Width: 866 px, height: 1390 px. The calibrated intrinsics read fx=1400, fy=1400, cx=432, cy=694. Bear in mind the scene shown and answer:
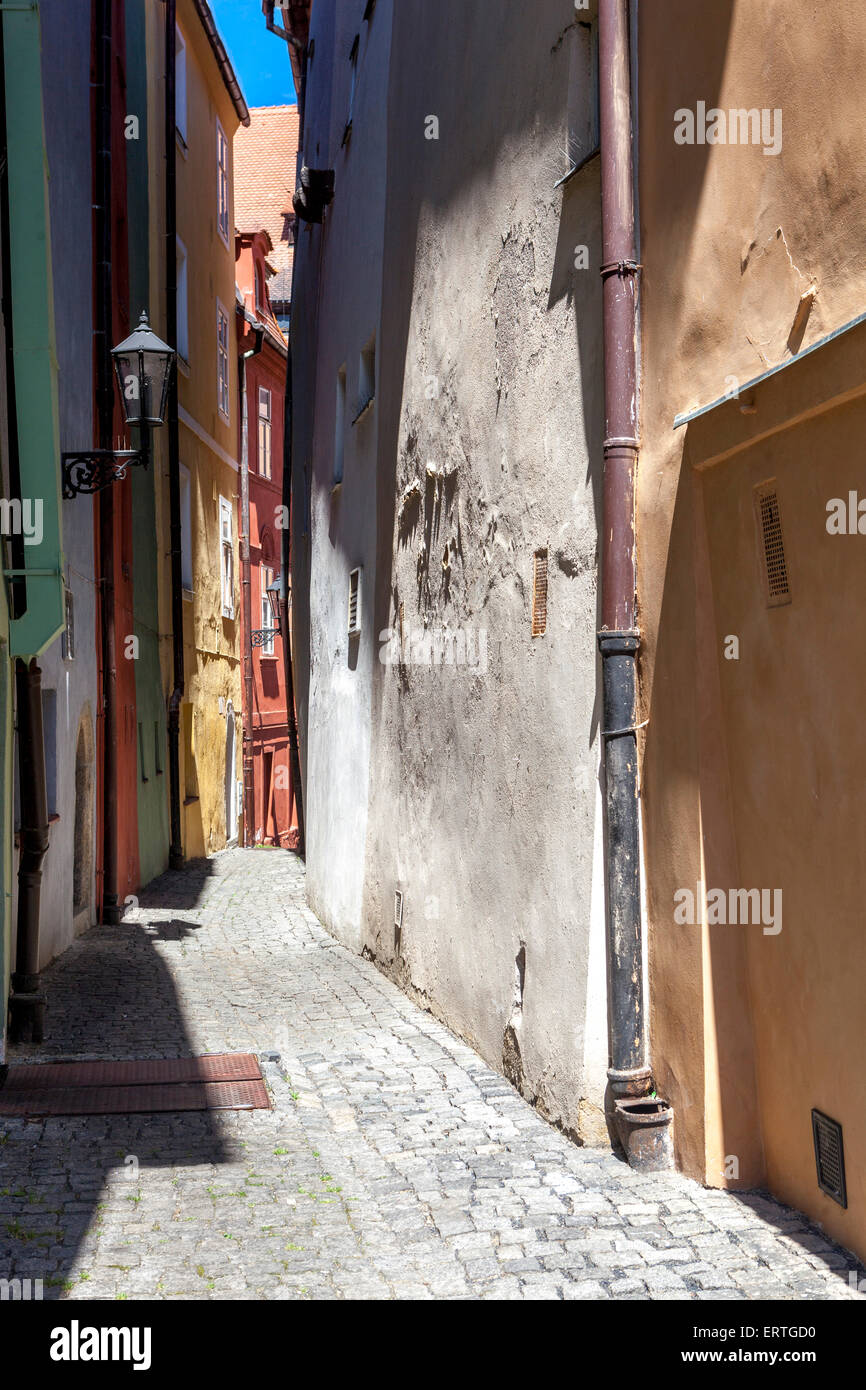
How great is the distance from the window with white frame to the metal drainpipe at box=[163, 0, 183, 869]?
76 centimetres

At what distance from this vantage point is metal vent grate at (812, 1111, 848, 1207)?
4.09m

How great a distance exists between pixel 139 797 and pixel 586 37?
1137 cm

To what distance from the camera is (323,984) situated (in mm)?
9680

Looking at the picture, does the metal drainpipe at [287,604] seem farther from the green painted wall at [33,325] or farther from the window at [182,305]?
the green painted wall at [33,325]

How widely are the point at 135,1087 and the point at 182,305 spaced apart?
15730 millimetres

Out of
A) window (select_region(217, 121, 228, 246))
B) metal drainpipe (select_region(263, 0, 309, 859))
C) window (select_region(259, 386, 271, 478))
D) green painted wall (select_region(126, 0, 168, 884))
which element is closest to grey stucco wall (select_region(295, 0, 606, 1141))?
green painted wall (select_region(126, 0, 168, 884))

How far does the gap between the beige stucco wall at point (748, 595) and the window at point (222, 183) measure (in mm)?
20221

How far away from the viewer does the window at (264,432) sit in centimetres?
2842

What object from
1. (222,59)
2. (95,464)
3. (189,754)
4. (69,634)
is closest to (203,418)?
(189,754)

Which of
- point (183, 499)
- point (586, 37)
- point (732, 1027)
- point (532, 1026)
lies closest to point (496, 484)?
point (586, 37)

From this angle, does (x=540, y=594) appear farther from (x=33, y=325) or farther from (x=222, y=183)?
(x=222, y=183)

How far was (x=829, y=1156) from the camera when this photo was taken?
418cm

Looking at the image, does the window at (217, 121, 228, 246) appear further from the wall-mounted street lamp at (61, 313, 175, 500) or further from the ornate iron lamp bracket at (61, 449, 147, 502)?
the ornate iron lamp bracket at (61, 449, 147, 502)
